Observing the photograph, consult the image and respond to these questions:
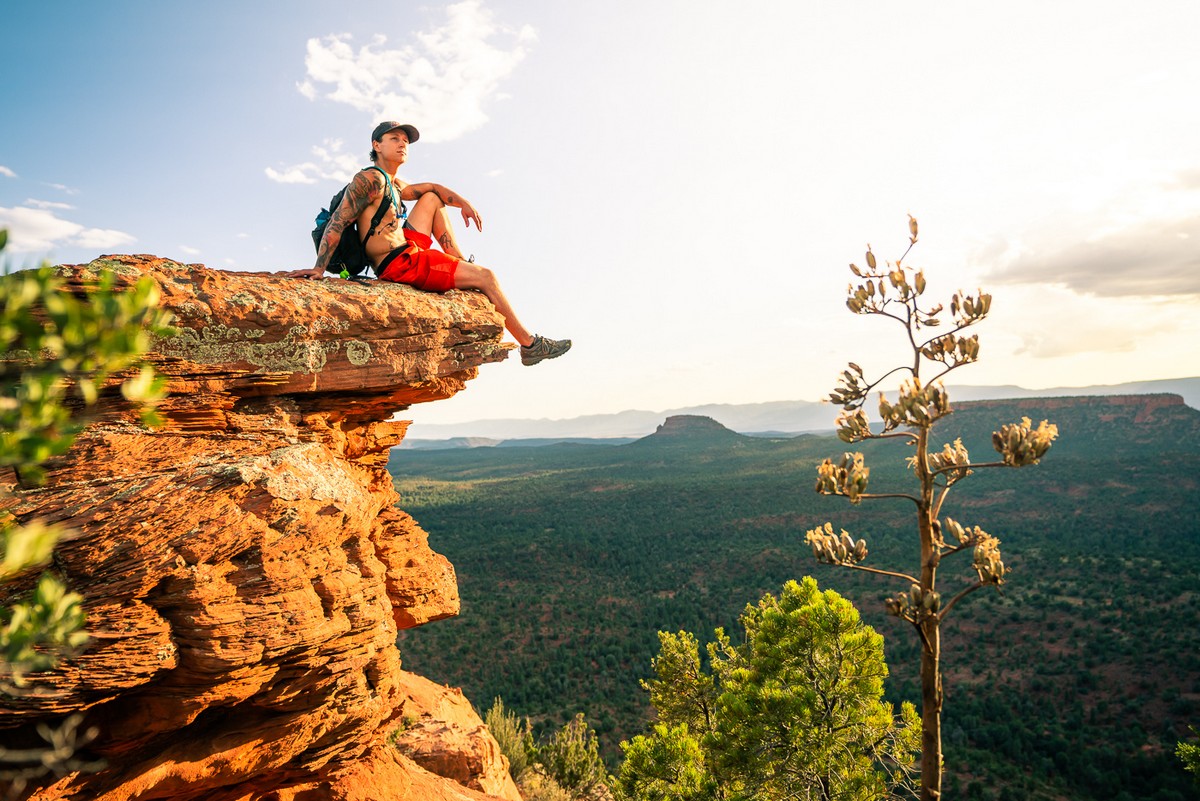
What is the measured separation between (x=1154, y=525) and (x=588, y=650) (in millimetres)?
51247

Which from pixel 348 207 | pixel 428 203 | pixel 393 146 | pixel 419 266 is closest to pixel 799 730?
pixel 419 266

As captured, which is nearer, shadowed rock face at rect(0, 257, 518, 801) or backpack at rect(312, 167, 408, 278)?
shadowed rock face at rect(0, 257, 518, 801)

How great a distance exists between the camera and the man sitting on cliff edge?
303 inches

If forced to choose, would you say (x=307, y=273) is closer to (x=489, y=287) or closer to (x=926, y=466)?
(x=489, y=287)

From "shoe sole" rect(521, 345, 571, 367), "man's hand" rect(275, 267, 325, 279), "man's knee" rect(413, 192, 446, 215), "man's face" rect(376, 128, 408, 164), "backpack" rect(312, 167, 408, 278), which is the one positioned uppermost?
"man's face" rect(376, 128, 408, 164)

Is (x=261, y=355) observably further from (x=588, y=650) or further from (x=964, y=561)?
(x=964, y=561)

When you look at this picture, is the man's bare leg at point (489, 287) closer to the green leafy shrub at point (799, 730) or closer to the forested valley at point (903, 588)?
the green leafy shrub at point (799, 730)

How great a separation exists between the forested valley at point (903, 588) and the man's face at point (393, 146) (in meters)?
26.4

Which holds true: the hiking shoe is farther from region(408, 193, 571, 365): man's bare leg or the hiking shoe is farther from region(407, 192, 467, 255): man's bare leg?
region(407, 192, 467, 255): man's bare leg

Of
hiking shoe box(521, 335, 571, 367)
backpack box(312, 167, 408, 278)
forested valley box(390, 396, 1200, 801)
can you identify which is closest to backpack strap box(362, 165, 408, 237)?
backpack box(312, 167, 408, 278)

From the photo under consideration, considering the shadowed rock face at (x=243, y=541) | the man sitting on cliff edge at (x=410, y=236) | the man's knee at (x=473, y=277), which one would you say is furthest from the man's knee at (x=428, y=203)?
the shadowed rock face at (x=243, y=541)

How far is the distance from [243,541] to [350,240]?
14.3 feet

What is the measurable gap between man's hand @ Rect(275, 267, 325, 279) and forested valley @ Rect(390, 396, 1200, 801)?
84.0ft

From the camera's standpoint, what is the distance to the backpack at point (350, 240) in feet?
26.1
